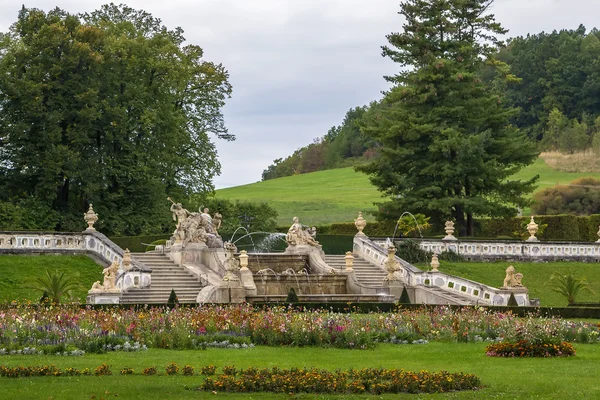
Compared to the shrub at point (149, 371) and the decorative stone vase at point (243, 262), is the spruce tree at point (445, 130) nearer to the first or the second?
the decorative stone vase at point (243, 262)

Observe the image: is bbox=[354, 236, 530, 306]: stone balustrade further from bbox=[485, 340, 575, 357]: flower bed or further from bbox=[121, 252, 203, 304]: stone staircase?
bbox=[485, 340, 575, 357]: flower bed

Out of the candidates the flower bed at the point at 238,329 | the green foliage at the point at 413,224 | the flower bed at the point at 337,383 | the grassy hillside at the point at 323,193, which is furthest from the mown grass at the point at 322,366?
the grassy hillside at the point at 323,193

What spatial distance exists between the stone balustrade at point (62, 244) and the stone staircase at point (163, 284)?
108cm

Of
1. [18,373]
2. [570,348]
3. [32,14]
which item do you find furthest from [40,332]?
[32,14]

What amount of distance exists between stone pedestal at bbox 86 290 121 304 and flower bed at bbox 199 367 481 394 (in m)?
19.6

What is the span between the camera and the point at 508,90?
121 meters

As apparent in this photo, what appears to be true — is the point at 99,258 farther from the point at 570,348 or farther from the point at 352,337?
the point at 570,348

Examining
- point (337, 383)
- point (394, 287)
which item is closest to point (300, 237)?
point (394, 287)

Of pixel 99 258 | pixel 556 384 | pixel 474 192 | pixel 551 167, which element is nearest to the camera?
pixel 556 384

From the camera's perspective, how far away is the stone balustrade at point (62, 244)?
43688mm

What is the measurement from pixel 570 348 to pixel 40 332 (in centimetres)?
1119

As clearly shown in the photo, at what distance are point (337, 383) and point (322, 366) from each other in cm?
370

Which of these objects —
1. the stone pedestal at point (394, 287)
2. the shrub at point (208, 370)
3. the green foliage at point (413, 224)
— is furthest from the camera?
the green foliage at point (413, 224)

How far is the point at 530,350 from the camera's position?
2358 centimetres
